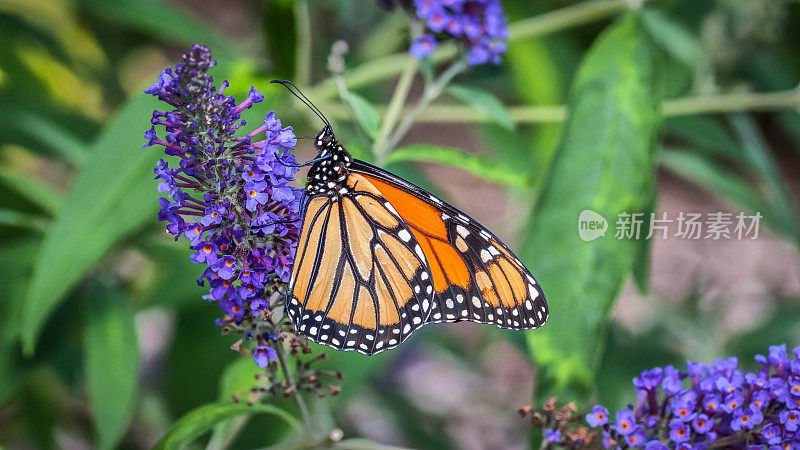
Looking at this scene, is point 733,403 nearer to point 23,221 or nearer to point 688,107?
point 688,107

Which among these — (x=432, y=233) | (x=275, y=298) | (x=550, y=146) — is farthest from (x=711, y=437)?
(x=550, y=146)

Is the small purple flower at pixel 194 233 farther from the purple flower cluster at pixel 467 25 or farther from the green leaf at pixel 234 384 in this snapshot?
the purple flower cluster at pixel 467 25

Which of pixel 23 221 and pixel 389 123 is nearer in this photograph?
pixel 389 123

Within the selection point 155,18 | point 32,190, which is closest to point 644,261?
point 32,190

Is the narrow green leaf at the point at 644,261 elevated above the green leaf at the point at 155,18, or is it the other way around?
the green leaf at the point at 155,18

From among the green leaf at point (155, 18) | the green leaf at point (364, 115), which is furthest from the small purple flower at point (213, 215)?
the green leaf at point (155, 18)

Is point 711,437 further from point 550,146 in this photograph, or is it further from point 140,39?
point 140,39
